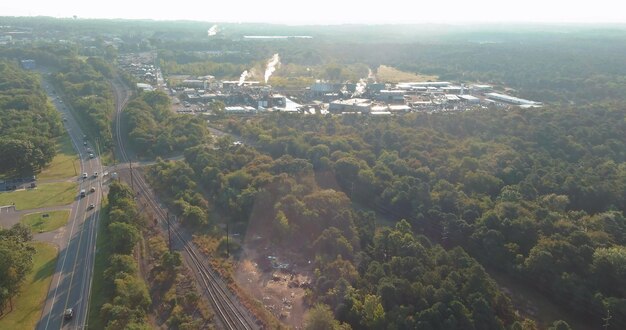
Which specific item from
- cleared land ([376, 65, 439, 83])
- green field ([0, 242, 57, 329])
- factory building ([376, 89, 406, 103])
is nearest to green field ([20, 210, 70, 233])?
green field ([0, 242, 57, 329])

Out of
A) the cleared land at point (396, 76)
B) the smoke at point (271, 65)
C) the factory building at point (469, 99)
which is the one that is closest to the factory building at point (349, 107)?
the factory building at point (469, 99)

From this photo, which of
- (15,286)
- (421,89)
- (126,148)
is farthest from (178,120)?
(421,89)

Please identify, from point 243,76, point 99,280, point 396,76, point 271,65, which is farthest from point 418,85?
point 99,280

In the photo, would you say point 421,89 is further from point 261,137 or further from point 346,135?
point 261,137

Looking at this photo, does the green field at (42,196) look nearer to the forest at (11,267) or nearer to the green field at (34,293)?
the green field at (34,293)

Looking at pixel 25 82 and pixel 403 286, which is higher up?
pixel 25 82
